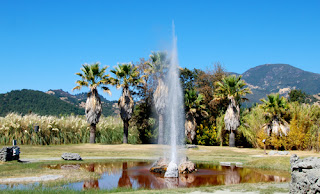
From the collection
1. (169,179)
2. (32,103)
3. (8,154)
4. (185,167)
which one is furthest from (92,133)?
(32,103)

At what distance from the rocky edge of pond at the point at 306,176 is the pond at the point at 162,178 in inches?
170

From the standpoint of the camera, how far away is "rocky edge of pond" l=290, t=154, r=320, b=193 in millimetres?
8344

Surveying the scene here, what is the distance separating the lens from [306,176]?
8727 millimetres

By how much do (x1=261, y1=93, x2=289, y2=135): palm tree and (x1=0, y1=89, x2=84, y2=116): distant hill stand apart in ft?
257

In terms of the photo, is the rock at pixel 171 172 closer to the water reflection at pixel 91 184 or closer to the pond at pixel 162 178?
the pond at pixel 162 178

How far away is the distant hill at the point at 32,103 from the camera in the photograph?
10225 cm

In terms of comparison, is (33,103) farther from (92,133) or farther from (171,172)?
(171,172)

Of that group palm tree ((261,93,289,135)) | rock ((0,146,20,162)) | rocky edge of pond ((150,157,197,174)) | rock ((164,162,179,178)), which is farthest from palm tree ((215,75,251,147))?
rock ((0,146,20,162))

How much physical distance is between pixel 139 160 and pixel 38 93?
102m

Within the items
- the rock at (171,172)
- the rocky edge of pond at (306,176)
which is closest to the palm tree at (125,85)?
the rock at (171,172)

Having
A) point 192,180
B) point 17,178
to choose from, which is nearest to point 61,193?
point 17,178

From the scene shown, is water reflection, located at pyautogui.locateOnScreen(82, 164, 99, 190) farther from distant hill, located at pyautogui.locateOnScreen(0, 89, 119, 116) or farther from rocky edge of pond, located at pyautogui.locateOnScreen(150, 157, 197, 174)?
distant hill, located at pyautogui.locateOnScreen(0, 89, 119, 116)

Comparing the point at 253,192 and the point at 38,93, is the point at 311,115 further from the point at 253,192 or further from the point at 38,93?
the point at 38,93

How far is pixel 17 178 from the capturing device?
13.4 m
